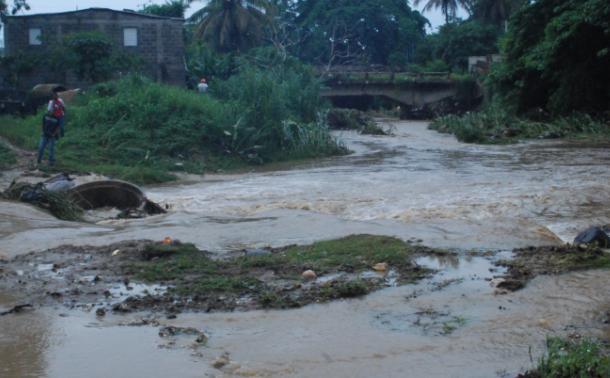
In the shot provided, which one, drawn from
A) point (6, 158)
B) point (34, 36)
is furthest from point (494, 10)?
point (6, 158)

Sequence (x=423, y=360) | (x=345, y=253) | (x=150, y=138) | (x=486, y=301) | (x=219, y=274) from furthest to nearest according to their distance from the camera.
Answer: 1. (x=150, y=138)
2. (x=345, y=253)
3. (x=219, y=274)
4. (x=486, y=301)
5. (x=423, y=360)

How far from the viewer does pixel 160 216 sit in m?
12.4

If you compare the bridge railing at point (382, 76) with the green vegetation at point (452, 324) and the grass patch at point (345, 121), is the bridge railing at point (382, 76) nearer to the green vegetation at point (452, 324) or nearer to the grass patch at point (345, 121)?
the grass patch at point (345, 121)

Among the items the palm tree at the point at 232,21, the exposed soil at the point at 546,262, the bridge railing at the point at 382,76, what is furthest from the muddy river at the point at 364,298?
the bridge railing at the point at 382,76

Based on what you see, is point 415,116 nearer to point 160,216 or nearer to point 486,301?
point 160,216

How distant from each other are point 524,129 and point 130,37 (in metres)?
19.2

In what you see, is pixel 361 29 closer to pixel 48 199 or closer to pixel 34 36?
pixel 34 36

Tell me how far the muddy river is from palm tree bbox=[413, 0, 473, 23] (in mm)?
49532

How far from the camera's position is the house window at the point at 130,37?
38.9 m

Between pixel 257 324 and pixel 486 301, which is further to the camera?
pixel 486 301

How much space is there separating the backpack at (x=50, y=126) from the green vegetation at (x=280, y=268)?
9541 millimetres

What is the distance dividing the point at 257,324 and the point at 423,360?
4.60 ft

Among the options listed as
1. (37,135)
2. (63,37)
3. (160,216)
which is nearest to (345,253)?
(160,216)

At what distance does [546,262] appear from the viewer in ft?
27.3
